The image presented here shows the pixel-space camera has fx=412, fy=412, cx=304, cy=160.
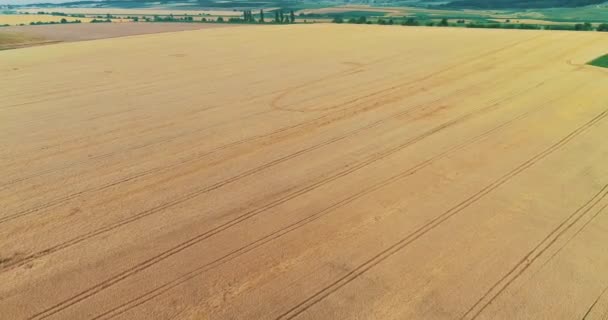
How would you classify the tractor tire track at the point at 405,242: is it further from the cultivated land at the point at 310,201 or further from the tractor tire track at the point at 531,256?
the tractor tire track at the point at 531,256

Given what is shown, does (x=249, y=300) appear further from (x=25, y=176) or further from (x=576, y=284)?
(x=25, y=176)

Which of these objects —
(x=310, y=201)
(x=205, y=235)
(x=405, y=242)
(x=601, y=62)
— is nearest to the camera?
(x=405, y=242)

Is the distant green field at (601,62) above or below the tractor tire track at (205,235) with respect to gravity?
above

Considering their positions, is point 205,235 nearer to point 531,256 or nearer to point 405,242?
point 405,242

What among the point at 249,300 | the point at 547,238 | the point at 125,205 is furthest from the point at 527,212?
the point at 125,205

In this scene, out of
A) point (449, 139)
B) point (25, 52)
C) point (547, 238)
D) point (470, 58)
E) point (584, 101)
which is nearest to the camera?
point (547, 238)

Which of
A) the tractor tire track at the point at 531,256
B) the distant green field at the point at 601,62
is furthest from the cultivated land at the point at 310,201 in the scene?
the distant green field at the point at 601,62

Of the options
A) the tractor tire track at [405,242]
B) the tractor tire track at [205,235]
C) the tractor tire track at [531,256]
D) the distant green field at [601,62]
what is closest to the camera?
the tractor tire track at [531,256]

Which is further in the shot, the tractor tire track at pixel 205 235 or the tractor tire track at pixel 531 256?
the tractor tire track at pixel 205 235

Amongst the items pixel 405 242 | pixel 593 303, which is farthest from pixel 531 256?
pixel 405 242
